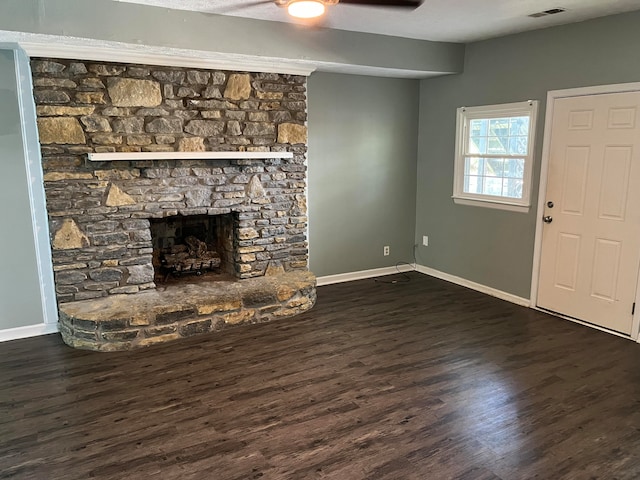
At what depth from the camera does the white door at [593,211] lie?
12.5ft

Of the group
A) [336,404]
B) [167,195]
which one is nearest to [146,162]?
[167,195]

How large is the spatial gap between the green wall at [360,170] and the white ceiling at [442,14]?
3.07 ft

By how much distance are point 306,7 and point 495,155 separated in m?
3.13

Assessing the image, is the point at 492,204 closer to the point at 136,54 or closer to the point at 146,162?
the point at 146,162

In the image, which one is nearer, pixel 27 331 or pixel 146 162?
pixel 27 331

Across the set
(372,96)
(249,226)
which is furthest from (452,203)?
(249,226)

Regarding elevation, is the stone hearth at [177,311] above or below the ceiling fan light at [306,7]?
below

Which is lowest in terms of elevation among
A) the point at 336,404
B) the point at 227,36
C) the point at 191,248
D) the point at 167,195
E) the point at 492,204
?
the point at 336,404

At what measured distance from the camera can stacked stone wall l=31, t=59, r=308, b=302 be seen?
12.5 feet

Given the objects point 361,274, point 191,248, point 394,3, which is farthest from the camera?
point 361,274

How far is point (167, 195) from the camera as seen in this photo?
4.26 meters

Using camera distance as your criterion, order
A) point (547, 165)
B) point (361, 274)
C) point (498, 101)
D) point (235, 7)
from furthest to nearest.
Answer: point (361, 274)
point (498, 101)
point (547, 165)
point (235, 7)

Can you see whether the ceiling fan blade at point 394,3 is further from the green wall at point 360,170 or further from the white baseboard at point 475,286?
the white baseboard at point 475,286

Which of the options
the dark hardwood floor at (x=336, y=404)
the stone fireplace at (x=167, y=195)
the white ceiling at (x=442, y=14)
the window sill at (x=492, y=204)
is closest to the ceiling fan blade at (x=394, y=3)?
the white ceiling at (x=442, y=14)
